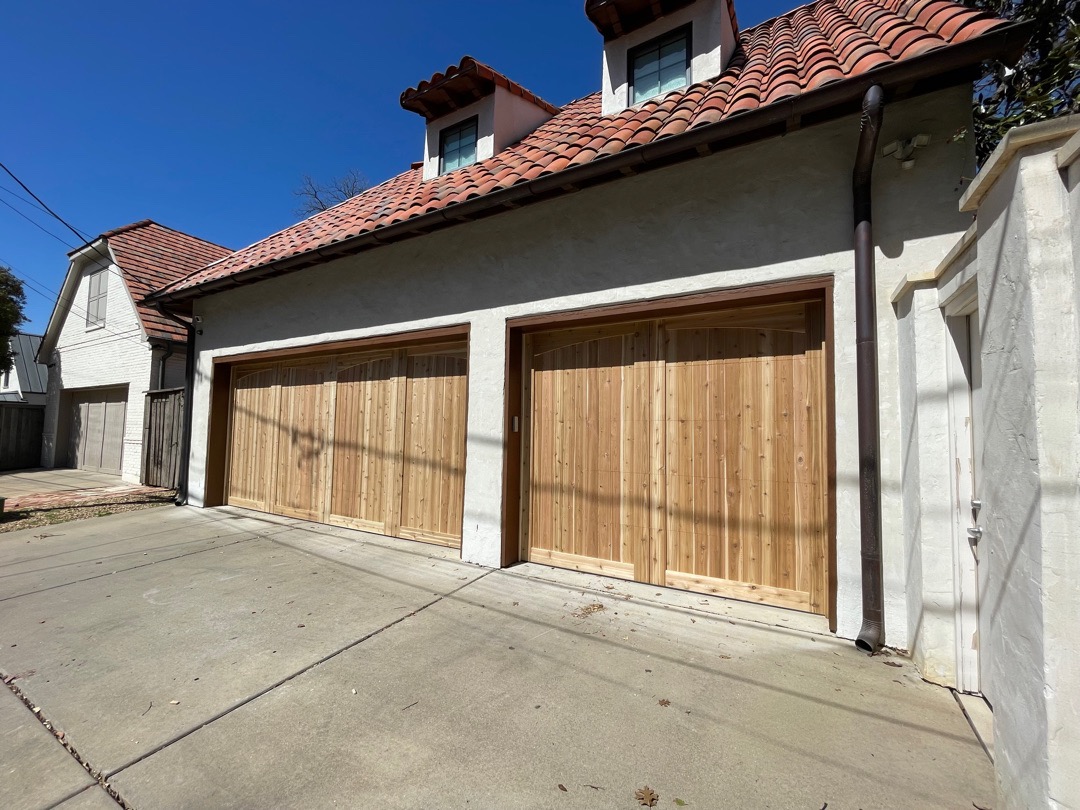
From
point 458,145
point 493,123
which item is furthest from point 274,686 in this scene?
point 458,145

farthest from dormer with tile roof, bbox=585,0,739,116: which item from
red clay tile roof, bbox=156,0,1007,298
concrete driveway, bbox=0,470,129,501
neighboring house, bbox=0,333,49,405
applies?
neighboring house, bbox=0,333,49,405

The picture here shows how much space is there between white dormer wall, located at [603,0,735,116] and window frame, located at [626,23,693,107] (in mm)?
18

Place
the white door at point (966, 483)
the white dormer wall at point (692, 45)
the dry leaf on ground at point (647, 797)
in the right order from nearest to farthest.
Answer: the dry leaf on ground at point (647, 797)
the white door at point (966, 483)
the white dormer wall at point (692, 45)

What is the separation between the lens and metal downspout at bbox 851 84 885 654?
2947mm

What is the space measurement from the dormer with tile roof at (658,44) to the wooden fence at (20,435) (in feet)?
58.0

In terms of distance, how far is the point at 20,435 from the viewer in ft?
43.5

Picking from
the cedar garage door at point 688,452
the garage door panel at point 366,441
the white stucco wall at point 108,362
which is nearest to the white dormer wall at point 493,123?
→ the garage door panel at point 366,441

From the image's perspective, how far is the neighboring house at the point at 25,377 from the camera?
60.8 feet

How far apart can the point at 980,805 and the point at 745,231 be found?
334 cm

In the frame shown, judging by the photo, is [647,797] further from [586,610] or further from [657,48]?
[657,48]

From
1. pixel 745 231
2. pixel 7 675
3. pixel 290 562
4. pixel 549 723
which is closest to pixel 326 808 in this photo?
pixel 549 723

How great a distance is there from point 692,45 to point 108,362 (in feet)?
46.7

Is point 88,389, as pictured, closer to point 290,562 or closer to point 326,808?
point 290,562

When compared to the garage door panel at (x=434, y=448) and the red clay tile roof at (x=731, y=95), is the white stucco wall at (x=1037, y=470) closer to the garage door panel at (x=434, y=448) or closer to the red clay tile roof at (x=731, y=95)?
the red clay tile roof at (x=731, y=95)
